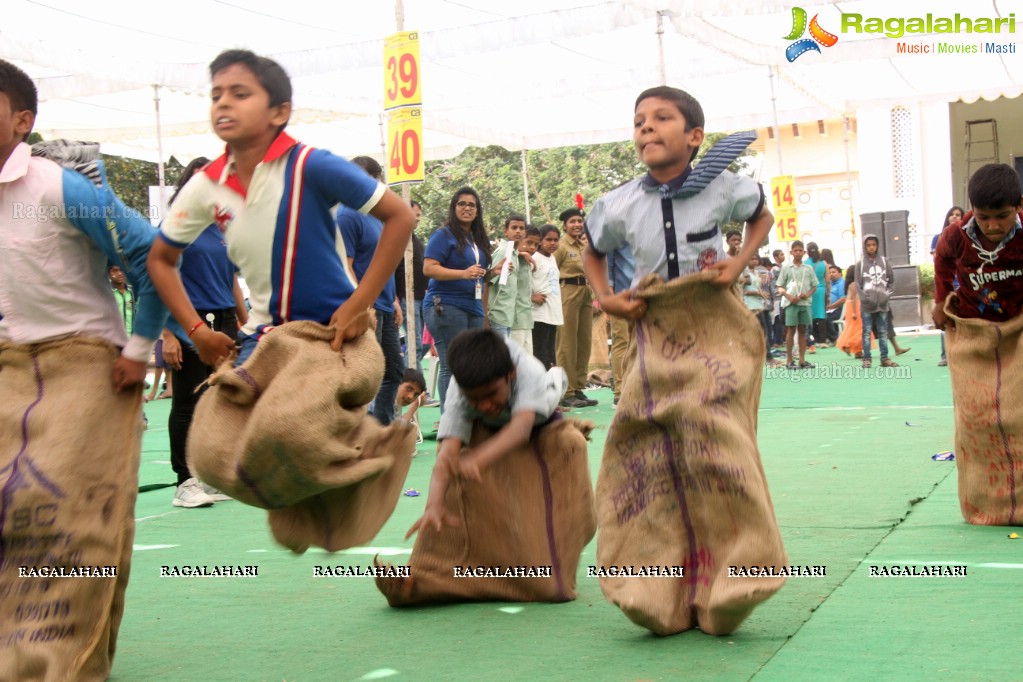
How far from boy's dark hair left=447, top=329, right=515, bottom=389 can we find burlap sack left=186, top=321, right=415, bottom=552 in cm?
47

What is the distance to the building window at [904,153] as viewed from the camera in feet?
92.5

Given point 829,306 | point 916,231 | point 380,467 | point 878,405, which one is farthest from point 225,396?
point 916,231

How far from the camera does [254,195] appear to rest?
3625 millimetres

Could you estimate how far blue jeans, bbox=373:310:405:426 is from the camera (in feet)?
27.0

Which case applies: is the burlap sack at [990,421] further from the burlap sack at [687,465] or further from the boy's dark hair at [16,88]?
the boy's dark hair at [16,88]

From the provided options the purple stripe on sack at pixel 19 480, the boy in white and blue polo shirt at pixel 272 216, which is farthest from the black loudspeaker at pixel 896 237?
the purple stripe on sack at pixel 19 480

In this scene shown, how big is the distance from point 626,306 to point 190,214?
1415 mm

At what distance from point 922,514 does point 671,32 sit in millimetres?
9270

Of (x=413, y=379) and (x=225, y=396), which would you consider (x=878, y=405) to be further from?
(x=225, y=396)

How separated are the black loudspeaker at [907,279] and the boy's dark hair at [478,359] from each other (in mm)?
21694

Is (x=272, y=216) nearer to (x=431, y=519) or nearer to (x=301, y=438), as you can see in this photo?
(x=301, y=438)

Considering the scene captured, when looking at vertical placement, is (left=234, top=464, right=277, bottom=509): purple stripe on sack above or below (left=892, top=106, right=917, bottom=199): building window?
below

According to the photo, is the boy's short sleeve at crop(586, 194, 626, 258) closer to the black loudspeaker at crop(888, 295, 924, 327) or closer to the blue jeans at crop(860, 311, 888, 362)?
the blue jeans at crop(860, 311, 888, 362)

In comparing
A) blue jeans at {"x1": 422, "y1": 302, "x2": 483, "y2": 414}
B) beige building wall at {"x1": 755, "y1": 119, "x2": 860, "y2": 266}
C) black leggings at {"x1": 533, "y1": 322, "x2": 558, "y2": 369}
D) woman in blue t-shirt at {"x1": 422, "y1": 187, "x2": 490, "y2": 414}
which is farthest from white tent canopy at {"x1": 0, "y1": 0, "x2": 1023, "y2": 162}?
beige building wall at {"x1": 755, "y1": 119, "x2": 860, "y2": 266}
